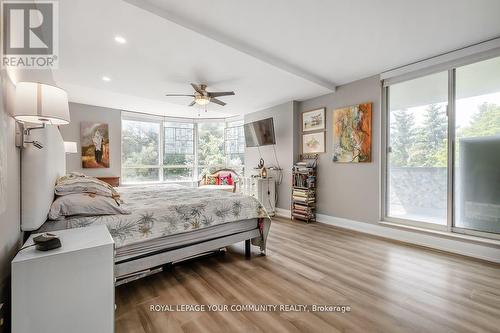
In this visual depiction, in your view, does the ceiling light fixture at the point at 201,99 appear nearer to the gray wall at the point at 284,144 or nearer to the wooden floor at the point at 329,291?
the gray wall at the point at 284,144

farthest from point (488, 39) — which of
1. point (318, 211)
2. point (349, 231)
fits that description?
point (318, 211)

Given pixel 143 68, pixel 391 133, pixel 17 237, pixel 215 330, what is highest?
pixel 143 68

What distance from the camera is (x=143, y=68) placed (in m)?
3.08

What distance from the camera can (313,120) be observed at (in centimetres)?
448

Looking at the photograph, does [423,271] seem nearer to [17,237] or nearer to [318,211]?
[318,211]

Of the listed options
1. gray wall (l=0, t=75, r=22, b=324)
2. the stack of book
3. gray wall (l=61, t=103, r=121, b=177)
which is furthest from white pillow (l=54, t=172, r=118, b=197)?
gray wall (l=61, t=103, r=121, b=177)

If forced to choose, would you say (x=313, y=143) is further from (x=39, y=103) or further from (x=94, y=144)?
(x=94, y=144)

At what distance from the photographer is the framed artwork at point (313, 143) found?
4.32 meters

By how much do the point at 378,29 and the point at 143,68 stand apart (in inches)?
116

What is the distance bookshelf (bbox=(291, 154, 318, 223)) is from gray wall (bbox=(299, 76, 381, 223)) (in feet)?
0.43

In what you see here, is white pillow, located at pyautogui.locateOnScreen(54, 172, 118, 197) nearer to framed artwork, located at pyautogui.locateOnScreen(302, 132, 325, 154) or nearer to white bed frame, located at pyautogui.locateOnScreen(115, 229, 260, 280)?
white bed frame, located at pyautogui.locateOnScreen(115, 229, 260, 280)

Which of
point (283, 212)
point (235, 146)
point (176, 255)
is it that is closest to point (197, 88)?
point (176, 255)

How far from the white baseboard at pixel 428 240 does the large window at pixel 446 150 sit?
0.19 meters

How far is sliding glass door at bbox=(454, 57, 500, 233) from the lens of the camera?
2.65 m
